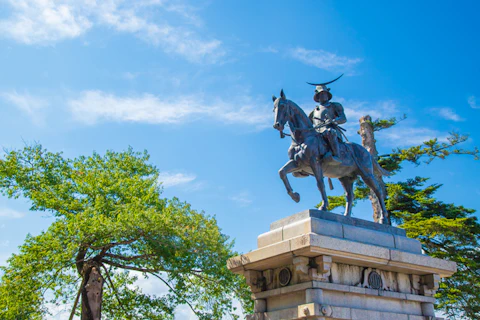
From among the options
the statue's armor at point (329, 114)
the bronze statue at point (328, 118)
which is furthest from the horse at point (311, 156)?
the statue's armor at point (329, 114)

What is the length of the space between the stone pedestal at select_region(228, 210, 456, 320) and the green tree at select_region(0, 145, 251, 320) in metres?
9.94

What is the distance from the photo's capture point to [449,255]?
21359 millimetres

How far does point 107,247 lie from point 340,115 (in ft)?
42.3

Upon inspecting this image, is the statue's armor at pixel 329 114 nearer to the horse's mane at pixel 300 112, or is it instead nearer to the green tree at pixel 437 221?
the horse's mane at pixel 300 112

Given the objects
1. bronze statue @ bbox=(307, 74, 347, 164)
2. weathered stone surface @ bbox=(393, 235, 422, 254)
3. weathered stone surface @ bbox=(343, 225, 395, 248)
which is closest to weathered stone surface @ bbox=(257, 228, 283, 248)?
weathered stone surface @ bbox=(343, 225, 395, 248)

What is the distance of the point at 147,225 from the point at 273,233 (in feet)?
33.5

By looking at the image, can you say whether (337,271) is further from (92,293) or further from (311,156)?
(92,293)

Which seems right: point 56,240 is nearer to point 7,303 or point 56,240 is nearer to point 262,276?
point 7,303

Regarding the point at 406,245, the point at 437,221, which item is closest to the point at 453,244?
the point at 437,221

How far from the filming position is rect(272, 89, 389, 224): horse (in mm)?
9547

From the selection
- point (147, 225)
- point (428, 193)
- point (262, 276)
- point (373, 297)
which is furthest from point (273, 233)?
point (428, 193)

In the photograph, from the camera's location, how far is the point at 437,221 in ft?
68.3

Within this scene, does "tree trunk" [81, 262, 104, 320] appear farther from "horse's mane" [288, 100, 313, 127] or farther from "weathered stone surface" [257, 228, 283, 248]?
"horse's mane" [288, 100, 313, 127]

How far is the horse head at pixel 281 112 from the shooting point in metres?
9.57
